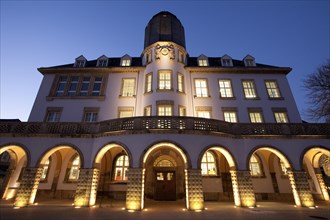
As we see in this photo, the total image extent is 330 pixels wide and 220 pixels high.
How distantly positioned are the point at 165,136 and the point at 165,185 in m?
6.42

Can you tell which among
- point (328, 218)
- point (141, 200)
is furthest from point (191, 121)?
point (328, 218)

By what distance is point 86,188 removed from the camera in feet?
40.7

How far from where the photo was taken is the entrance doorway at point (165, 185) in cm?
1580

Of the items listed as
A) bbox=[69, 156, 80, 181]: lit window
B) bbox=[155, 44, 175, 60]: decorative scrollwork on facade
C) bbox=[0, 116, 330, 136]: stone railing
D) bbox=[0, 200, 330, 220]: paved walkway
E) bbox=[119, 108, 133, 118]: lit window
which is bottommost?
bbox=[0, 200, 330, 220]: paved walkway

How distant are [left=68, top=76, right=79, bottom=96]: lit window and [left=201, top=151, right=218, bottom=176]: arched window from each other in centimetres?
1674

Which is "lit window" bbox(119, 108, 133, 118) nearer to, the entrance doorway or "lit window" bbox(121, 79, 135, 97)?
"lit window" bbox(121, 79, 135, 97)

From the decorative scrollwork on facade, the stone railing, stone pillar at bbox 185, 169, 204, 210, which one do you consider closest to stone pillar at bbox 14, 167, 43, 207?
the stone railing

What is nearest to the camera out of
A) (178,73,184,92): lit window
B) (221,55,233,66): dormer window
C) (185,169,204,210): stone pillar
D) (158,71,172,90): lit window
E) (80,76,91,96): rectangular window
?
(185,169,204,210): stone pillar

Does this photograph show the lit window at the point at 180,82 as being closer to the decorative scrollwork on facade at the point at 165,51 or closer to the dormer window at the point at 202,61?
the decorative scrollwork on facade at the point at 165,51

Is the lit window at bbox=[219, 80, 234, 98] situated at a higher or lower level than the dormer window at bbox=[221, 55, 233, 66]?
lower

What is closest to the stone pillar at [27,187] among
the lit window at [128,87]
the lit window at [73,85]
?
the lit window at [73,85]

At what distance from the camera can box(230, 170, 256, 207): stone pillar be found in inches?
484

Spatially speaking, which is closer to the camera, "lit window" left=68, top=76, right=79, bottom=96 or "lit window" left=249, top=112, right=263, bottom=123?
"lit window" left=249, top=112, right=263, bottom=123

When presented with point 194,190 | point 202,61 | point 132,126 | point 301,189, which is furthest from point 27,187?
point 202,61
